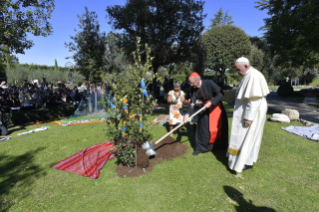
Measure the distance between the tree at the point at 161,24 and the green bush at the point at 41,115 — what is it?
19.9 feet

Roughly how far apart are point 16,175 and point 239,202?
480cm

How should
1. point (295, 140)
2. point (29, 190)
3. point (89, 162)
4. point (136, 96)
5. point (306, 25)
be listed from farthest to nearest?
point (306, 25)
point (295, 140)
point (89, 162)
point (136, 96)
point (29, 190)

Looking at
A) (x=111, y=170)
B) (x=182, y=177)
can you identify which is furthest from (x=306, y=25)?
(x=111, y=170)

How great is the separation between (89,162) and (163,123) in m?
4.61

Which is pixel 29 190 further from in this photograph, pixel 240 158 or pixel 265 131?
pixel 265 131

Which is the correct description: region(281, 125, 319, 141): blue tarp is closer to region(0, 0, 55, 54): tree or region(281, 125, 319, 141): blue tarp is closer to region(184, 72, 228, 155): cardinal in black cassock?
region(184, 72, 228, 155): cardinal in black cassock

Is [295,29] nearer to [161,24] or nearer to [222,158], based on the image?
[161,24]

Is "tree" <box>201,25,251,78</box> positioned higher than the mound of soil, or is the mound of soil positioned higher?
"tree" <box>201,25,251,78</box>

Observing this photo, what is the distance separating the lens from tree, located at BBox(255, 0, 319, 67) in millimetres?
9922

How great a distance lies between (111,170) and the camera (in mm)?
4695

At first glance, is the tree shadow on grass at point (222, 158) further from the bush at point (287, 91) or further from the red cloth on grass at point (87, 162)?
the bush at point (287, 91)

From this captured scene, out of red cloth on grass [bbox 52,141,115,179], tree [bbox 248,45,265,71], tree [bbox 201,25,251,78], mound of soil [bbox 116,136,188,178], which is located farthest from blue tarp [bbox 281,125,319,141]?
tree [bbox 248,45,265,71]

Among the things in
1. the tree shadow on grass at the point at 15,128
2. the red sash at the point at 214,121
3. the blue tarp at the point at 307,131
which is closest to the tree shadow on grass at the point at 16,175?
the tree shadow on grass at the point at 15,128

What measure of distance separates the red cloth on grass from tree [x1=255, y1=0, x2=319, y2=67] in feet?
34.4
